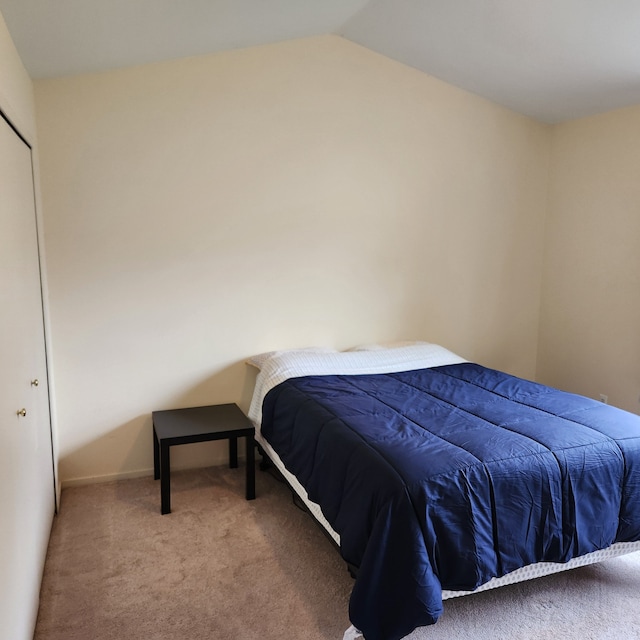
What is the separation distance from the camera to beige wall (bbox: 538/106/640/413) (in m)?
3.42

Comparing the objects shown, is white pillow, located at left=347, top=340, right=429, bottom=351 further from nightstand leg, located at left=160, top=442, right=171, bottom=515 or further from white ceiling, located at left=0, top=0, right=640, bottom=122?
white ceiling, located at left=0, top=0, right=640, bottom=122

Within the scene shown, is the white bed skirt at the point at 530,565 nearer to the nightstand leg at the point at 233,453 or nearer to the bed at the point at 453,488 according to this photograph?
the bed at the point at 453,488

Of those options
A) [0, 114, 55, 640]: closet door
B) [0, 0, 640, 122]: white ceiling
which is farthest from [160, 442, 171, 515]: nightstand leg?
[0, 0, 640, 122]: white ceiling

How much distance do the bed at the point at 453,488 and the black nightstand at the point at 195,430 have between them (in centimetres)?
31

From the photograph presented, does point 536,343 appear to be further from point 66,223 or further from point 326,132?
point 66,223

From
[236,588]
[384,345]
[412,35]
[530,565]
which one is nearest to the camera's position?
[530,565]

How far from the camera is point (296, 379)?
2994 millimetres

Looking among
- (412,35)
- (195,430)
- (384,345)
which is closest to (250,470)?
(195,430)

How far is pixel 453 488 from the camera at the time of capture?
1.88 metres

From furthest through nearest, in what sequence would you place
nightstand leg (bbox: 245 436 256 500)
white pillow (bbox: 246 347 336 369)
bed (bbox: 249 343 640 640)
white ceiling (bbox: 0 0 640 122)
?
white pillow (bbox: 246 347 336 369), nightstand leg (bbox: 245 436 256 500), white ceiling (bbox: 0 0 640 122), bed (bbox: 249 343 640 640)

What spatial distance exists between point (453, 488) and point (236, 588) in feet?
3.26

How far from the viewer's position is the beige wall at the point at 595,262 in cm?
342

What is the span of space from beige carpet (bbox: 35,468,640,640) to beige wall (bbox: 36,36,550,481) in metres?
0.67

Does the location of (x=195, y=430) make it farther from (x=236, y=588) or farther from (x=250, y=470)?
(x=236, y=588)
